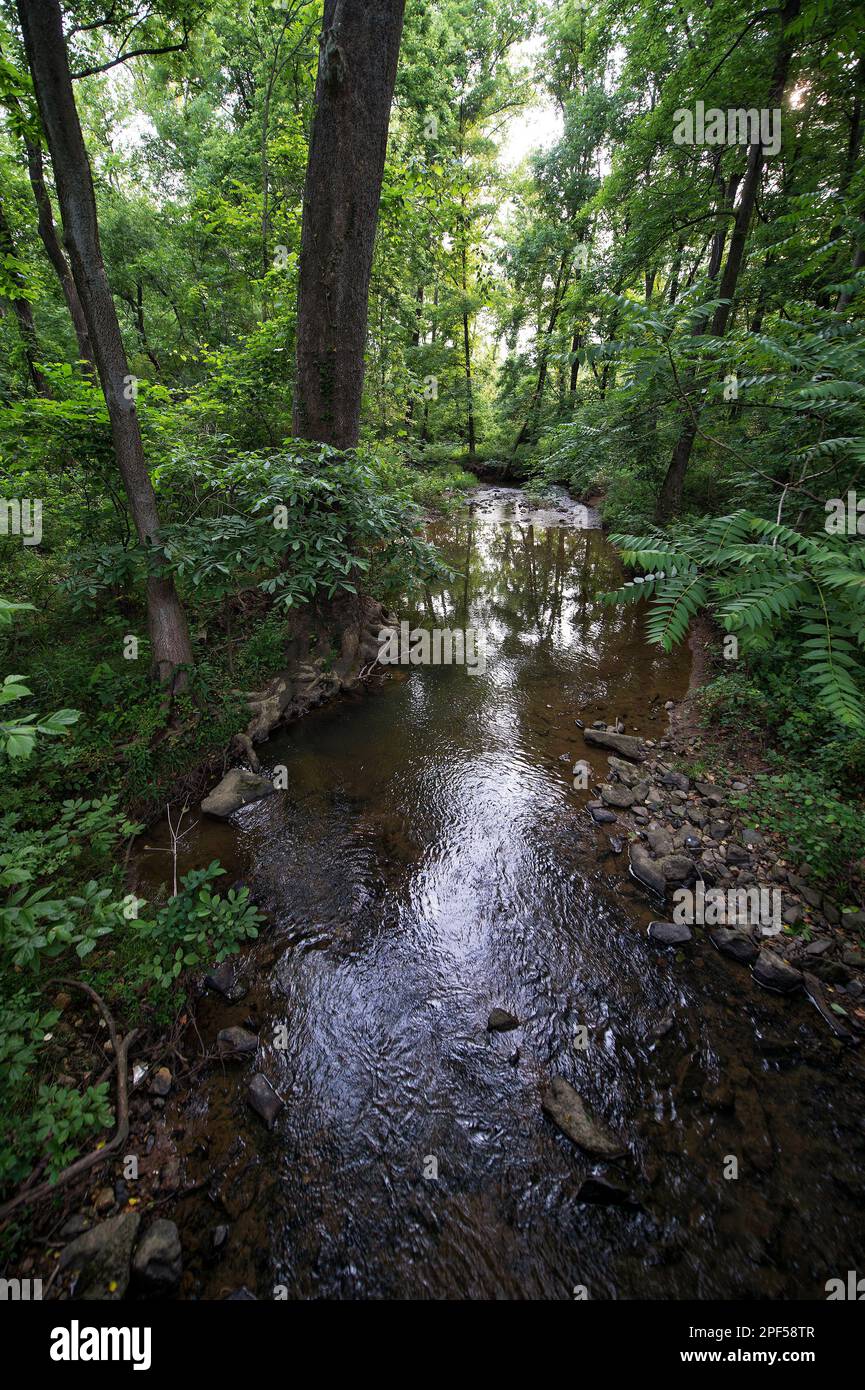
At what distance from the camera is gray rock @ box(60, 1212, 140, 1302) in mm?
2004

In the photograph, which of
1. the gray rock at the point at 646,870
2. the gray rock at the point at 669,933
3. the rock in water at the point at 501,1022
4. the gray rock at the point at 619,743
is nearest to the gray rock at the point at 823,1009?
the gray rock at the point at 669,933

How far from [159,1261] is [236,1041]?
94 cm

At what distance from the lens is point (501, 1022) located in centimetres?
318

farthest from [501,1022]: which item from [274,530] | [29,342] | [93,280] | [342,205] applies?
[29,342]

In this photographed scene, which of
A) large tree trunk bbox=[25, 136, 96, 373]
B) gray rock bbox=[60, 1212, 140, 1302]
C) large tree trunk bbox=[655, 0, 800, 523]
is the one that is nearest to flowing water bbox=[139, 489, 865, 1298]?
gray rock bbox=[60, 1212, 140, 1302]

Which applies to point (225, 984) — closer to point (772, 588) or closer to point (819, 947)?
point (772, 588)

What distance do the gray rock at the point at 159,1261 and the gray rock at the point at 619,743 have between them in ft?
17.2

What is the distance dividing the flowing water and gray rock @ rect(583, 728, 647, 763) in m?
0.98

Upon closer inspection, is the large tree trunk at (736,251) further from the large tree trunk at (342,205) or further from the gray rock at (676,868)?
the gray rock at (676,868)

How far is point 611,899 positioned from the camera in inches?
158

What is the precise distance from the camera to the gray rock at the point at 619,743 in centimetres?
562

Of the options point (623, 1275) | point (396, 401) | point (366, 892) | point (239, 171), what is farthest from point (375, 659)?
point (239, 171)

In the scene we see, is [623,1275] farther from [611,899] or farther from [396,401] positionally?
[396,401]

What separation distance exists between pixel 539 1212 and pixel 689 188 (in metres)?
14.2
